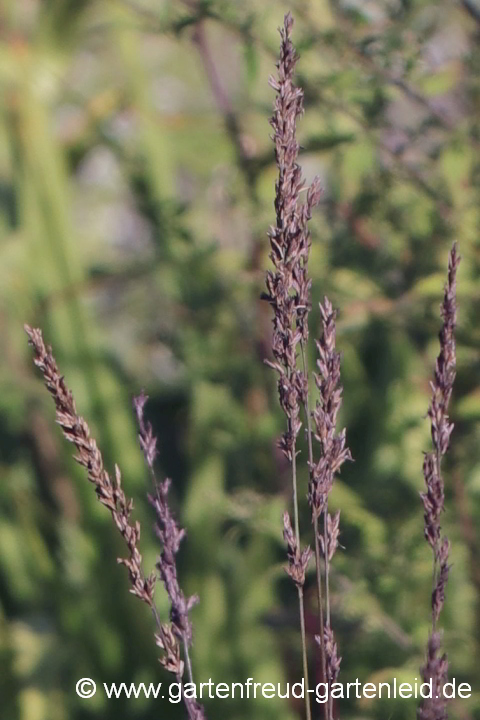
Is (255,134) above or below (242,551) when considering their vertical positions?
above

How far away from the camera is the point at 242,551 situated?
205cm

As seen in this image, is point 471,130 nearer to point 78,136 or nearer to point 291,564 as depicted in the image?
point 291,564

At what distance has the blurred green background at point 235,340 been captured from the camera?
1.40m

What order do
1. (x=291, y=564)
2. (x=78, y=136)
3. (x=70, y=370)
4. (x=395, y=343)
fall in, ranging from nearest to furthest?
(x=291, y=564), (x=395, y=343), (x=70, y=370), (x=78, y=136)

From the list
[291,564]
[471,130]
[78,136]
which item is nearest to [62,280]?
[78,136]

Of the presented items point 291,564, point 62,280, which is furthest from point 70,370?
point 291,564

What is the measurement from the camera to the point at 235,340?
1966mm

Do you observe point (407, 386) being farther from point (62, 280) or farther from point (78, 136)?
point (78, 136)

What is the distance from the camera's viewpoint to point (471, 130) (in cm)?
141

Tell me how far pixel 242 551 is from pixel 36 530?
0.46m

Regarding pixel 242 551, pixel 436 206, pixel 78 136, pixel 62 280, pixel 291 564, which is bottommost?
pixel 291 564

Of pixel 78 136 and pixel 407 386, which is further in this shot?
pixel 78 136

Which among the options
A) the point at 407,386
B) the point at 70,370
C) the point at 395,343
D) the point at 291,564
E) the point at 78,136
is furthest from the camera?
the point at 78,136

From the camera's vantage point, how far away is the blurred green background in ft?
4.59
